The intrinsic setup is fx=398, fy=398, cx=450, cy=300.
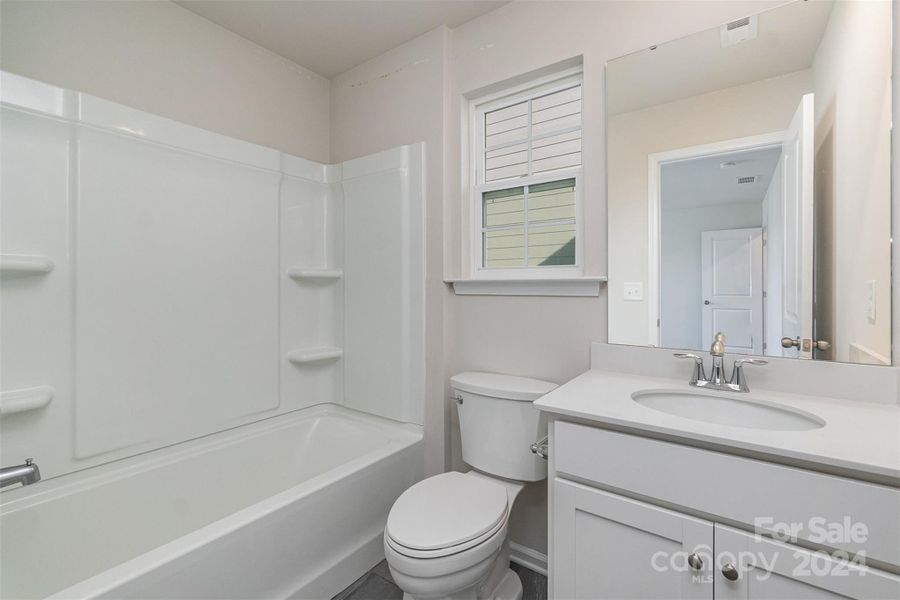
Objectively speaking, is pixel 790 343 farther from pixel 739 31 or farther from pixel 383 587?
pixel 383 587

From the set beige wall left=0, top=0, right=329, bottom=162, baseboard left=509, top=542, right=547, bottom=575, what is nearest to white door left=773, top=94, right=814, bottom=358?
baseboard left=509, top=542, right=547, bottom=575

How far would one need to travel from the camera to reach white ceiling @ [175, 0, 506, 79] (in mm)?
1785

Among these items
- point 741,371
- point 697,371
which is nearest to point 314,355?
point 697,371

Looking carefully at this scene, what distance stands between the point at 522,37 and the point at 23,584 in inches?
105

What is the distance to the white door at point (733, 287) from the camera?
4.27ft

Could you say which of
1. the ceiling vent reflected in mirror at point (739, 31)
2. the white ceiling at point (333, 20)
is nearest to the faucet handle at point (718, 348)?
the ceiling vent reflected in mirror at point (739, 31)

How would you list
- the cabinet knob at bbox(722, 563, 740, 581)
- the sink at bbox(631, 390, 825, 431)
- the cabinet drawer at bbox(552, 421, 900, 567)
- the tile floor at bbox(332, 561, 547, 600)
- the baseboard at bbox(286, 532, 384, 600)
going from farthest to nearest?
the tile floor at bbox(332, 561, 547, 600), the baseboard at bbox(286, 532, 384, 600), the sink at bbox(631, 390, 825, 431), the cabinet knob at bbox(722, 563, 740, 581), the cabinet drawer at bbox(552, 421, 900, 567)

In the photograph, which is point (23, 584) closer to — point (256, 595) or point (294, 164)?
point (256, 595)

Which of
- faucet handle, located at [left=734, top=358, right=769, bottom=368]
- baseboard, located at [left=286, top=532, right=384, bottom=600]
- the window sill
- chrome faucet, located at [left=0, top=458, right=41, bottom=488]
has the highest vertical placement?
A: the window sill

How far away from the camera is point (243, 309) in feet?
6.44

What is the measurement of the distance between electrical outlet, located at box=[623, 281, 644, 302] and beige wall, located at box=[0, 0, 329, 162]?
191 centimetres

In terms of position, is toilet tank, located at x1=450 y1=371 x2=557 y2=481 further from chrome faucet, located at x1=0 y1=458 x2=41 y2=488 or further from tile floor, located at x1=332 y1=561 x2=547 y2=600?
chrome faucet, located at x1=0 y1=458 x2=41 y2=488

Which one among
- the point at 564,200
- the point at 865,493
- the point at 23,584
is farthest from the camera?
the point at 564,200

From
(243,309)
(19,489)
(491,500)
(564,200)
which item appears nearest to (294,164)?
(243,309)
